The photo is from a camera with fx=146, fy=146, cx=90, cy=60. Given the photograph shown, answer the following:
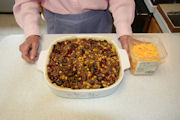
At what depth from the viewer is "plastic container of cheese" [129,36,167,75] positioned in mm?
589

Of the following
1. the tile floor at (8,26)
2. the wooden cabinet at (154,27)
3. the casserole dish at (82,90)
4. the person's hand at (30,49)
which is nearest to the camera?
the casserole dish at (82,90)

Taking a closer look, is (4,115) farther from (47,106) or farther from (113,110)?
(113,110)

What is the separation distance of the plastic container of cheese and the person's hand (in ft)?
1.50

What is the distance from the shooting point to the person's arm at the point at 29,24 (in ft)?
2.33

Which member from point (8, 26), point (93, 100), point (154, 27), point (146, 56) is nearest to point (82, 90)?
point (93, 100)

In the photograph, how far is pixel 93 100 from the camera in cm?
60

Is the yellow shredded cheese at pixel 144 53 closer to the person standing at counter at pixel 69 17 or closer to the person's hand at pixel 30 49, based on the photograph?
the person standing at counter at pixel 69 17

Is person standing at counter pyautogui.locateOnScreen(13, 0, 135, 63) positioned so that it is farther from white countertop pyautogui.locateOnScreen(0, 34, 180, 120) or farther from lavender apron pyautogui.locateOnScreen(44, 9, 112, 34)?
white countertop pyautogui.locateOnScreen(0, 34, 180, 120)

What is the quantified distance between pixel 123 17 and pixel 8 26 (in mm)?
1809

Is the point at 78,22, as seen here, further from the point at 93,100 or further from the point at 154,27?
the point at 154,27

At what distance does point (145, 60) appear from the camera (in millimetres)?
587

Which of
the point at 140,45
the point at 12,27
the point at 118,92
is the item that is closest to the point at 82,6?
the point at 140,45

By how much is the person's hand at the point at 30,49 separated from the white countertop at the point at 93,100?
4cm

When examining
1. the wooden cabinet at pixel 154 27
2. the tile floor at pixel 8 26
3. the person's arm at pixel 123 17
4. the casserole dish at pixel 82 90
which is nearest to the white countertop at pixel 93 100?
the casserole dish at pixel 82 90
